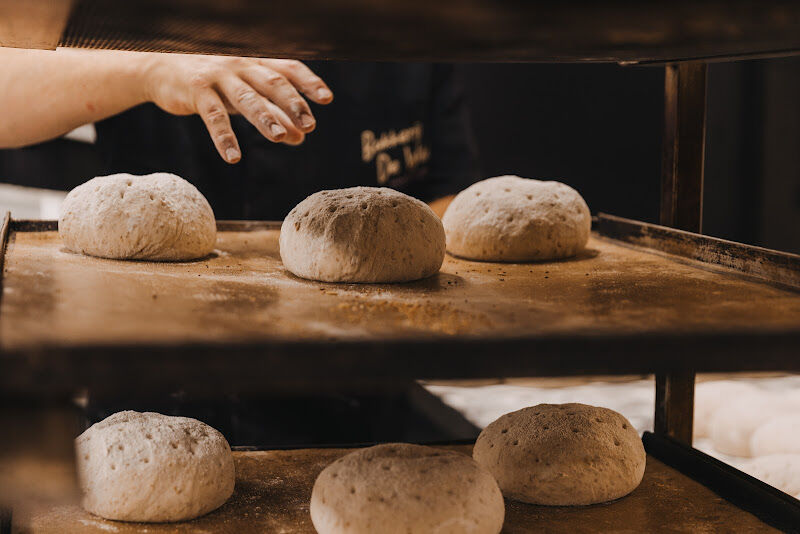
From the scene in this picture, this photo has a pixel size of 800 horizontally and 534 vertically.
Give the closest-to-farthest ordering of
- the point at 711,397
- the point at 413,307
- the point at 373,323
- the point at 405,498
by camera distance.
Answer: the point at 373,323, the point at 413,307, the point at 405,498, the point at 711,397

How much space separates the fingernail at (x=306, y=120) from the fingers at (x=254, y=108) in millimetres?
19

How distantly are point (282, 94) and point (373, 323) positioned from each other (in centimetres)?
55

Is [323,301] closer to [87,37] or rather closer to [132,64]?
[87,37]

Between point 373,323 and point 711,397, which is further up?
point 373,323

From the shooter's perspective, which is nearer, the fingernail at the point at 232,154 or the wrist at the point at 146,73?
the fingernail at the point at 232,154

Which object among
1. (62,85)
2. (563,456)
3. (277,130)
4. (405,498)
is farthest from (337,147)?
(405,498)

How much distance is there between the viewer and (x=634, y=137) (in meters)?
3.50

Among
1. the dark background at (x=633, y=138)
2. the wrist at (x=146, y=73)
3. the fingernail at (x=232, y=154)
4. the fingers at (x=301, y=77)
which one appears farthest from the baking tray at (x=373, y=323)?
the dark background at (x=633, y=138)

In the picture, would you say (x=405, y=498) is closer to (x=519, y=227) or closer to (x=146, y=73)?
(x=519, y=227)

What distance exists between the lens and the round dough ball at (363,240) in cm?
118

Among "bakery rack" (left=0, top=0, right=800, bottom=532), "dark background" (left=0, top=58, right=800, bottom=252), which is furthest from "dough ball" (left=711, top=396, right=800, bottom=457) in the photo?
"dark background" (left=0, top=58, right=800, bottom=252)

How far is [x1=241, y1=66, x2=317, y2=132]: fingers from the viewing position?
1183mm

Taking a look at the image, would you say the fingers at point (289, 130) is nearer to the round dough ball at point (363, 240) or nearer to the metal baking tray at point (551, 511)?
the round dough ball at point (363, 240)

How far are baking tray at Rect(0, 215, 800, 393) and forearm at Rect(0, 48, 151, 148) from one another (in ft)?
1.94
